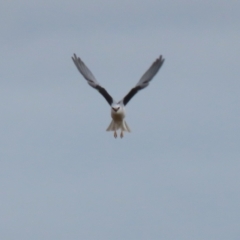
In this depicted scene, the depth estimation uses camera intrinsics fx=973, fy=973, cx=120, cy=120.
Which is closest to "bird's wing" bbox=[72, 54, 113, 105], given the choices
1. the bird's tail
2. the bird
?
the bird

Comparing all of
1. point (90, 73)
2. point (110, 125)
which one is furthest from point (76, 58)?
point (110, 125)

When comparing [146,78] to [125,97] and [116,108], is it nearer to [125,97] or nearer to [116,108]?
[125,97]

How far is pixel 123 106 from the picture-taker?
30.2 m

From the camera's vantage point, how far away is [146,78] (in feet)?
104

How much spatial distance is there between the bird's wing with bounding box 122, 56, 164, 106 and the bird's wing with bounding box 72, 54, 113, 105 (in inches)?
25.9

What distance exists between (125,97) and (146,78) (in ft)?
3.29

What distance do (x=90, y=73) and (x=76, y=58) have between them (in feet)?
2.73

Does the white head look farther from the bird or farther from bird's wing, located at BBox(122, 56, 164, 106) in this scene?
bird's wing, located at BBox(122, 56, 164, 106)

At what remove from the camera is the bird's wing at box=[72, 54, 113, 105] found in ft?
103

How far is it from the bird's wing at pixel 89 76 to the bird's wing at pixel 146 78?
66 centimetres

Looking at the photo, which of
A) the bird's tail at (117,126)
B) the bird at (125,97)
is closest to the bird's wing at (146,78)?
the bird at (125,97)

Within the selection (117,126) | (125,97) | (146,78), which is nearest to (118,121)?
(117,126)

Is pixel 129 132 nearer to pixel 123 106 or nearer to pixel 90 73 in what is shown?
pixel 123 106

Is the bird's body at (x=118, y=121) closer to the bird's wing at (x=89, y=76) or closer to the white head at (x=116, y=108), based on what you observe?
the white head at (x=116, y=108)
